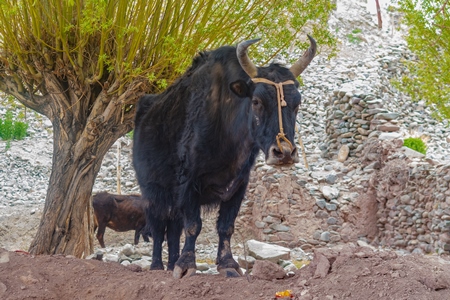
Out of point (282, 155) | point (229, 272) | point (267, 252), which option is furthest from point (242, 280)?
point (267, 252)

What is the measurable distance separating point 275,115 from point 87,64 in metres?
3.51

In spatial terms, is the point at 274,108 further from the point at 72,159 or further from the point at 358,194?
the point at 358,194

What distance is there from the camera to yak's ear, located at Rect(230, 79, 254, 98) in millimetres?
4654

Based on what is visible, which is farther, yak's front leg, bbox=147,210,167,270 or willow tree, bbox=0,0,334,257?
willow tree, bbox=0,0,334,257

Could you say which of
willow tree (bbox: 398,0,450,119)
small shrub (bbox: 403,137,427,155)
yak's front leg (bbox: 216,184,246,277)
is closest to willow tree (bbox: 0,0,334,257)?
yak's front leg (bbox: 216,184,246,277)

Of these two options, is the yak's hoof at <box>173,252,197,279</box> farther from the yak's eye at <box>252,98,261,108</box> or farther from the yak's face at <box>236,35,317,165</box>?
the yak's eye at <box>252,98,261,108</box>

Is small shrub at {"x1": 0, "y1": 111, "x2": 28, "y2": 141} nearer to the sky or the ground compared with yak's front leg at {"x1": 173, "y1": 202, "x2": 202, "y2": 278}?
nearer to the sky

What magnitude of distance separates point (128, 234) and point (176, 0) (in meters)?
9.15

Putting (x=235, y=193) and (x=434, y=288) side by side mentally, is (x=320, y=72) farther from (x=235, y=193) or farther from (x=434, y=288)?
(x=434, y=288)

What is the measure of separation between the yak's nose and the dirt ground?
0.76 m

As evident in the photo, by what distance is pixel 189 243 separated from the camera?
4922 mm

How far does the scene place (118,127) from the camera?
7453 millimetres

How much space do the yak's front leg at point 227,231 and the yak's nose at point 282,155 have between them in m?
1.07

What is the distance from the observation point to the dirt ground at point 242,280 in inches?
139
